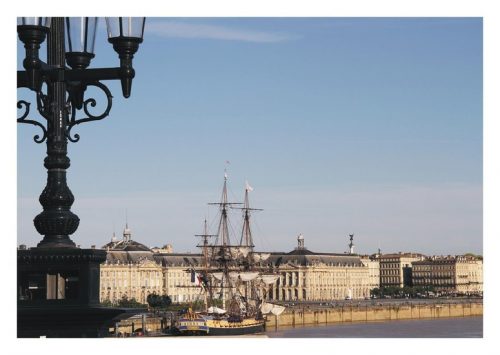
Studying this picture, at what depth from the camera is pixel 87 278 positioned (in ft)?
20.9

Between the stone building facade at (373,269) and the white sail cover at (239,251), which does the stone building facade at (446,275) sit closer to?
the stone building facade at (373,269)

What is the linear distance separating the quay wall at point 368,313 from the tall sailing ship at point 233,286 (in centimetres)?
258

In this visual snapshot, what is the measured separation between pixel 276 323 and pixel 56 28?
78.7 m

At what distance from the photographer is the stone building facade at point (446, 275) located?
14562cm

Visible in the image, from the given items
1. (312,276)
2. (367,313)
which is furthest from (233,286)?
(312,276)

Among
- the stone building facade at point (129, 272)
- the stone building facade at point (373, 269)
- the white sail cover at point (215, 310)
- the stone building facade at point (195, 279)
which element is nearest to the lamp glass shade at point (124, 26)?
the white sail cover at point (215, 310)

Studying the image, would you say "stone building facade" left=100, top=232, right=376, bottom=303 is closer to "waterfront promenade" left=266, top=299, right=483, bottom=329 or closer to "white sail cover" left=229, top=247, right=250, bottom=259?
"waterfront promenade" left=266, top=299, right=483, bottom=329

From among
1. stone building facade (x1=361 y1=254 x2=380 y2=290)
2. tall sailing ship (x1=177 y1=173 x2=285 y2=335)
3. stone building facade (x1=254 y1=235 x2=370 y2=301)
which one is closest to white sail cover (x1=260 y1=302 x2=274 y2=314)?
tall sailing ship (x1=177 y1=173 x2=285 y2=335)

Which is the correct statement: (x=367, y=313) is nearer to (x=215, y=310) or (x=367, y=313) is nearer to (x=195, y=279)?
(x=195, y=279)

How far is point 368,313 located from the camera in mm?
102625

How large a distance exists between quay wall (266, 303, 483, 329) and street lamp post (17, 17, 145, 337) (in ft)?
257

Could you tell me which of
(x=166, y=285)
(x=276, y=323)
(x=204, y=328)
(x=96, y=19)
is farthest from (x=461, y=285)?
(x=96, y=19)

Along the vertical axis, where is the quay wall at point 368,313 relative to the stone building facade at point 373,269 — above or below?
below
